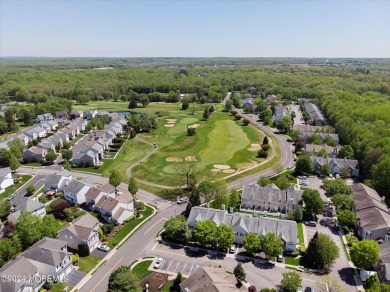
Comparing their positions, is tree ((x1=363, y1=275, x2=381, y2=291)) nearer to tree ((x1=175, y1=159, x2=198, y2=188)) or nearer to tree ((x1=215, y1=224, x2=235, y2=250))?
tree ((x1=215, y1=224, x2=235, y2=250))

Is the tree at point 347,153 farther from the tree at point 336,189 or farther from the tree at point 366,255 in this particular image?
the tree at point 366,255

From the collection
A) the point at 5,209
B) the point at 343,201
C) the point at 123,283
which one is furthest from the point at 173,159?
the point at 123,283

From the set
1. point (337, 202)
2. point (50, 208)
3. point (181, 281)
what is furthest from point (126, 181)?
point (337, 202)

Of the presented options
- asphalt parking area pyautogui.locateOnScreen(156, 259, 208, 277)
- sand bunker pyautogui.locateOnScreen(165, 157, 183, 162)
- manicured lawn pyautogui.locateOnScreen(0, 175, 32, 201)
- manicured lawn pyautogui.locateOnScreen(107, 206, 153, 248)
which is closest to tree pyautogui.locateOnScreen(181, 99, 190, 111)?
sand bunker pyautogui.locateOnScreen(165, 157, 183, 162)

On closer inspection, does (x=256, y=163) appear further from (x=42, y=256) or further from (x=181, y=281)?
(x=42, y=256)

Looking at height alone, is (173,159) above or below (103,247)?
below

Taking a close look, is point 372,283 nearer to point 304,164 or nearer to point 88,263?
point 88,263

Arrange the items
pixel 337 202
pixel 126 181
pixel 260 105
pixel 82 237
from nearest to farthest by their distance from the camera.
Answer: pixel 82 237 → pixel 337 202 → pixel 126 181 → pixel 260 105

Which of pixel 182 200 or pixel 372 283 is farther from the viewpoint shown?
pixel 182 200
